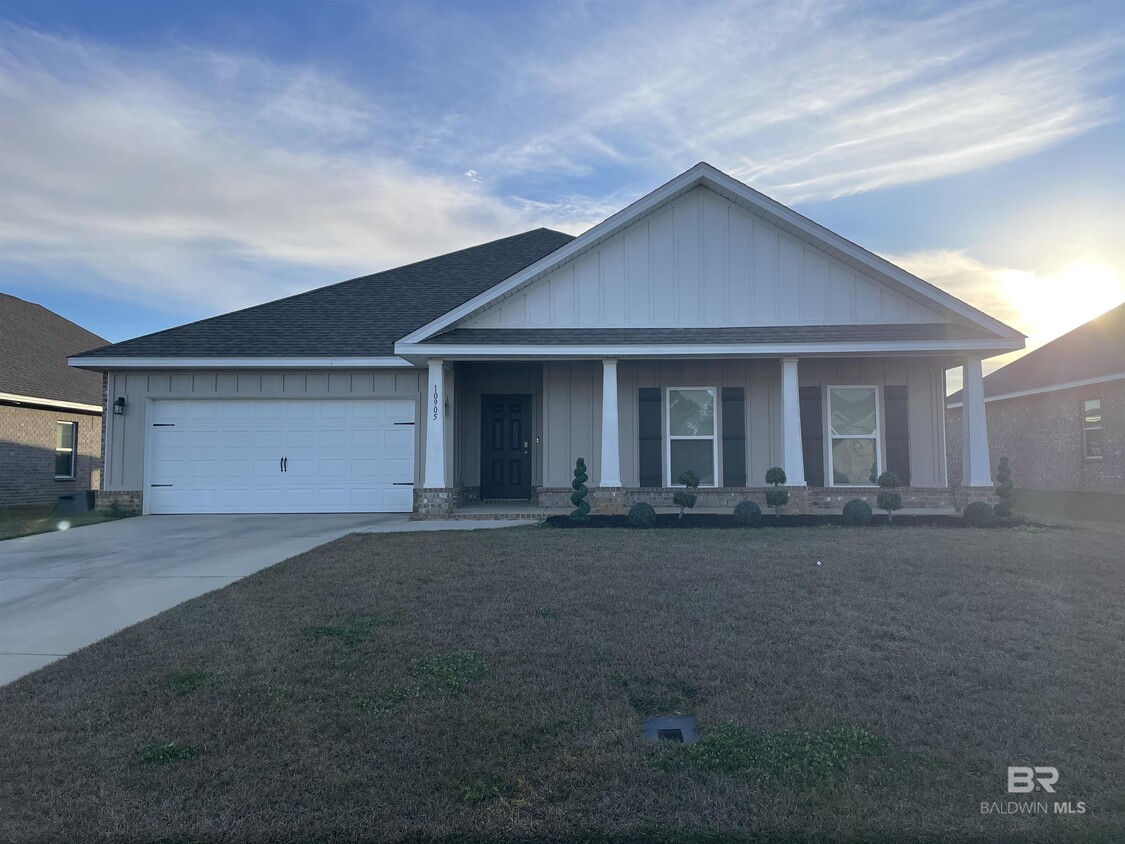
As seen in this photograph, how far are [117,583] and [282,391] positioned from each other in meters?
6.73

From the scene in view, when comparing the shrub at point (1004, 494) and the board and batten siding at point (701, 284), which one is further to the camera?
the board and batten siding at point (701, 284)

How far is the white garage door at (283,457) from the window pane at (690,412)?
5.21 m

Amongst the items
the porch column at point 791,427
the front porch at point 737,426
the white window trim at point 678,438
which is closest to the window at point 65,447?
the front porch at point 737,426

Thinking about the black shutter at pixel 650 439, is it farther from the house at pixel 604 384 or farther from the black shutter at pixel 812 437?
the black shutter at pixel 812 437

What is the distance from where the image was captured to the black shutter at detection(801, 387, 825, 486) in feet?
44.5

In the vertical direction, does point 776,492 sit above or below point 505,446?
below

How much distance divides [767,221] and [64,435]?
1909 cm

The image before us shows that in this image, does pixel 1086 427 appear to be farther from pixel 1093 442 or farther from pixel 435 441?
pixel 435 441

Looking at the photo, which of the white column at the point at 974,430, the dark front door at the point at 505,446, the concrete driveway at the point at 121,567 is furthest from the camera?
the dark front door at the point at 505,446

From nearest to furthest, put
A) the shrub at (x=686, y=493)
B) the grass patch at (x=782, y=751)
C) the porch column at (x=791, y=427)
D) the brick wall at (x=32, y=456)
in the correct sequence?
1. the grass patch at (x=782, y=751)
2. the shrub at (x=686, y=493)
3. the porch column at (x=791, y=427)
4. the brick wall at (x=32, y=456)

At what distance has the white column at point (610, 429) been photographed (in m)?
12.6

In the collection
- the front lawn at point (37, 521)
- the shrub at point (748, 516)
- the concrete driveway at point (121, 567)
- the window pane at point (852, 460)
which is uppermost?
the window pane at point (852, 460)

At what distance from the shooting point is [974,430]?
1283 cm

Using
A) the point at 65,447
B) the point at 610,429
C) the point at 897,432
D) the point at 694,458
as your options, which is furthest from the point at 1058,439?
the point at 65,447
